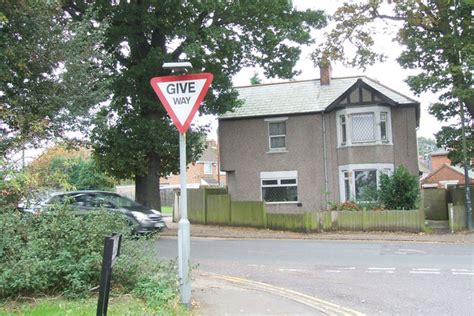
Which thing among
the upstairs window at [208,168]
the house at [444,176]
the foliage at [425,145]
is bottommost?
the house at [444,176]

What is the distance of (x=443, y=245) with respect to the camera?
51.3 ft

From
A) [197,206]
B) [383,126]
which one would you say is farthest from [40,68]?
[383,126]

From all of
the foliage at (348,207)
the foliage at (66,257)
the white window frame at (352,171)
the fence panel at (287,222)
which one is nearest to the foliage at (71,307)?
the foliage at (66,257)

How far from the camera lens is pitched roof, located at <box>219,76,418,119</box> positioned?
2625 centimetres

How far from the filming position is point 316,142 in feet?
85.5

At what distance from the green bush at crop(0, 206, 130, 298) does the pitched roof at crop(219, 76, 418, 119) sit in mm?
18590

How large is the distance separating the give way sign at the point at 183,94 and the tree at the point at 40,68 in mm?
3741

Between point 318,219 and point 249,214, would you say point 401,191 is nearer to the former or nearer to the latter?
point 318,219

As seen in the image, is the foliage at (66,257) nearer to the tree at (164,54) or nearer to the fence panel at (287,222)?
the tree at (164,54)

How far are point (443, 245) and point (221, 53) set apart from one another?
1081cm

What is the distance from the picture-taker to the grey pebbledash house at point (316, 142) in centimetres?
2462

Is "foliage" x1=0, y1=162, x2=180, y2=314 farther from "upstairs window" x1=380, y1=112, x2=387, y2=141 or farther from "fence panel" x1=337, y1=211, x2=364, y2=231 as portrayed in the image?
"upstairs window" x1=380, y1=112, x2=387, y2=141

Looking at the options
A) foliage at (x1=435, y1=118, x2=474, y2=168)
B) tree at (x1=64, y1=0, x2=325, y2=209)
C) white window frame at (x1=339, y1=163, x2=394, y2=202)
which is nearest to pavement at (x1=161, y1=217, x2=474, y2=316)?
tree at (x1=64, y1=0, x2=325, y2=209)

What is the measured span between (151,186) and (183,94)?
575 inches
